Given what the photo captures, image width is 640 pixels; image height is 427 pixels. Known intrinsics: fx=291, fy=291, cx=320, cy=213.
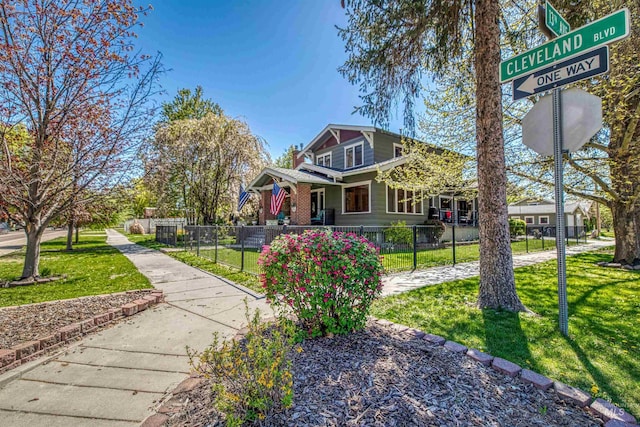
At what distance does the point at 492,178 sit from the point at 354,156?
1297 cm

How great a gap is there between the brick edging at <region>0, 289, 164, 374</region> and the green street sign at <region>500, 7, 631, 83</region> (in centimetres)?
647

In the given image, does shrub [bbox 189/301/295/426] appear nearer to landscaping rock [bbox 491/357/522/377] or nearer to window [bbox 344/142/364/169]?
landscaping rock [bbox 491/357/522/377]

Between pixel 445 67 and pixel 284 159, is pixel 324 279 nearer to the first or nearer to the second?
pixel 445 67

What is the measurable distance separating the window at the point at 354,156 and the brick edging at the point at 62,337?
45.1 ft

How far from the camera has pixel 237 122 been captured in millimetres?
20141

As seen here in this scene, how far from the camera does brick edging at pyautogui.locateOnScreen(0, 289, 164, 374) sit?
9.88 feet

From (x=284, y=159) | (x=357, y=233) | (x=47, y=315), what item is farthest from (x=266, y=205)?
(x=284, y=159)

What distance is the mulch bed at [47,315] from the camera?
3539 mm

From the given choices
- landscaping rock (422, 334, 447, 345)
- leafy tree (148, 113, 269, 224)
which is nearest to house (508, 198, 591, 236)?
leafy tree (148, 113, 269, 224)

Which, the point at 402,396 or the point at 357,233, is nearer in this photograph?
the point at 402,396

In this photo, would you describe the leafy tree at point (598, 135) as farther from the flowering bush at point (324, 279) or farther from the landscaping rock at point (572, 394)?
the landscaping rock at point (572, 394)

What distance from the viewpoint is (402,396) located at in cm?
218

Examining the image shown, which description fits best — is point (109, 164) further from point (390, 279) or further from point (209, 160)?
point (209, 160)

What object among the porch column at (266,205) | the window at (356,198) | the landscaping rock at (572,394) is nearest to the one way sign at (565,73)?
the landscaping rock at (572,394)
